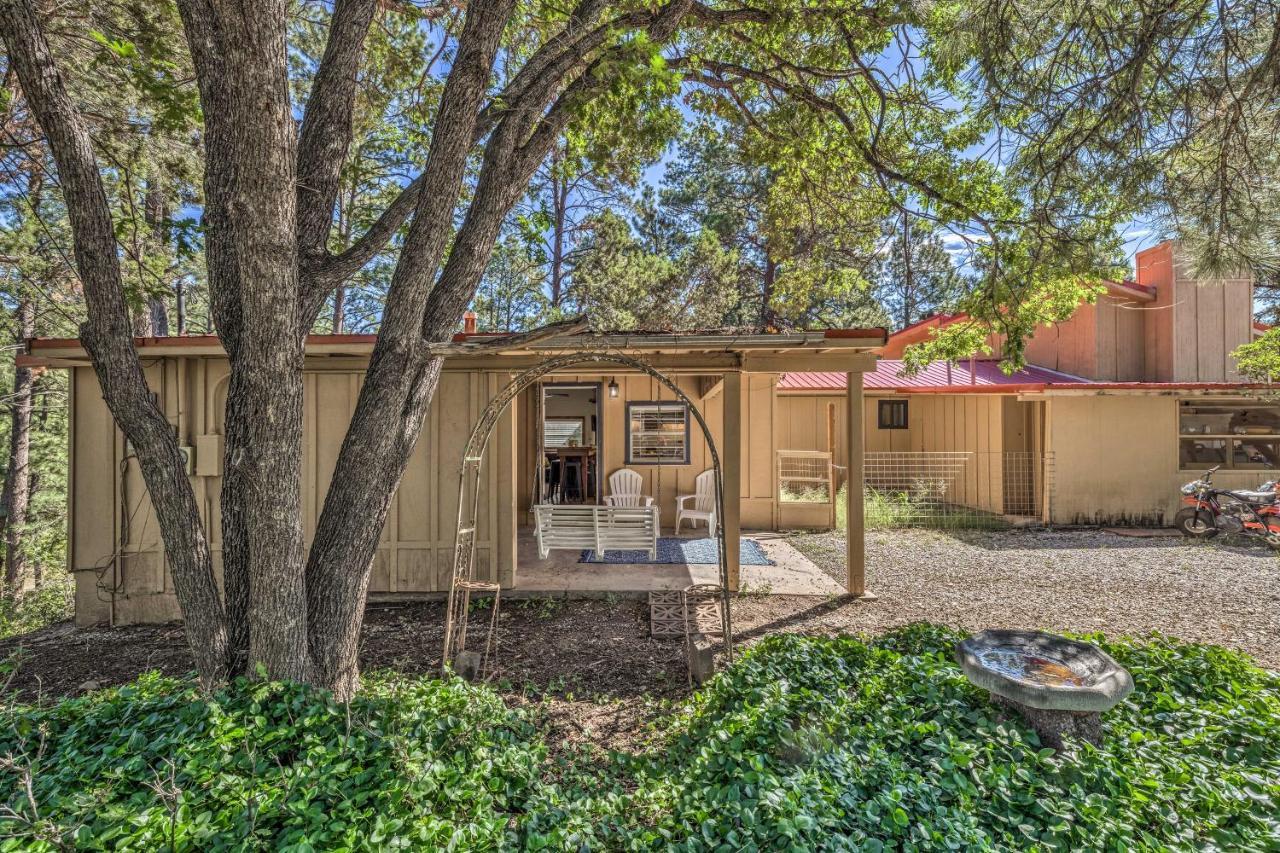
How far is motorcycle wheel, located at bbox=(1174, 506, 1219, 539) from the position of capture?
8289 millimetres

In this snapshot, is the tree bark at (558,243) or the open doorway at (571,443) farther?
the tree bark at (558,243)

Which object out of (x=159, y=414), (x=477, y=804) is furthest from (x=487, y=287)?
(x=477, y=804)

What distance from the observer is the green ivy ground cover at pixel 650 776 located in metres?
1.77

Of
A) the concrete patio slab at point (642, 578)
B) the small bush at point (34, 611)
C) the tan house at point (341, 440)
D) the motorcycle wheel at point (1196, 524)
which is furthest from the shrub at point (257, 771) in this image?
the motorcycle wheel at point (1196, 524)

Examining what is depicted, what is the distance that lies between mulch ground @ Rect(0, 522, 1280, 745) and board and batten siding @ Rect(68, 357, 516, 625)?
1.12ft

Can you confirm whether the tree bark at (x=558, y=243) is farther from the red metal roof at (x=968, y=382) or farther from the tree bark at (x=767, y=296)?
the red metal roof at (x=968, y=382)

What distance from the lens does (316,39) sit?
7020mm

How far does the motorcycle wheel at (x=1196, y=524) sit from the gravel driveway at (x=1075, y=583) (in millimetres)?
457

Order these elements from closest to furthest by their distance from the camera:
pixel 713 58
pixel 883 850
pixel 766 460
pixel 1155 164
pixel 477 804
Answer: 1. pixel 883 850
2. pixel 477 804
3. pixel 1155 164
4. pixel 713 58
5. pixel 766 460

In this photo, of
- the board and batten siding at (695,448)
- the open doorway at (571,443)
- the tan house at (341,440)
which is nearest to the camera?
the tan house at (341,440)

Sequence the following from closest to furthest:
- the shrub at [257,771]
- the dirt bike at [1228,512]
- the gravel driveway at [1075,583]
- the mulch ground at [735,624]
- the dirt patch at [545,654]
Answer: the shrub at [257,771] < the dirt patch at [545,654] < the mulch ground at [735,624] < the gravel driveway at [1075,583] < the dirt bike at [1228,512]

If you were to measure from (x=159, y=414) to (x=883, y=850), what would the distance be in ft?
10.9

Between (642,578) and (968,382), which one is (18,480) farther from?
(968,382)

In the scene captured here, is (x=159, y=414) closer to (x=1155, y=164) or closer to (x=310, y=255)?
(x=310, y=255)
